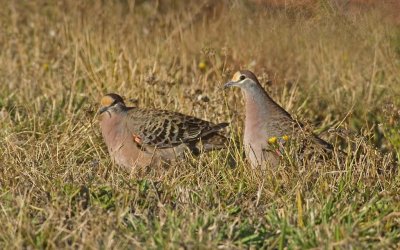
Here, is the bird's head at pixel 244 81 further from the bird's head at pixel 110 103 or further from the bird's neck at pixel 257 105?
the bird's head at pixel 110 103

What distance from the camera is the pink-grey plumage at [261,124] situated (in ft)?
21.5

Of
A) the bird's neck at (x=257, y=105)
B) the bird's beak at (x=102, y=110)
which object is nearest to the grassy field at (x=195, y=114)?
the bird's beak at (x=102, y=110)

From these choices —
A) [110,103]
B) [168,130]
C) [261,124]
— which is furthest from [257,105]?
[110,103]

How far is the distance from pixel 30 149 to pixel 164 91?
1756 mm

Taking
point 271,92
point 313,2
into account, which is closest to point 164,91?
point 271,92

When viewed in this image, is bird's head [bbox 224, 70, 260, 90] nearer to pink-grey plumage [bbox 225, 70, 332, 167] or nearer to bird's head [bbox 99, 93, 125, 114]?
pink-grey plumage [bbox 225, 70, 332, 167]

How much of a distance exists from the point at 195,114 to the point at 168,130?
2.40 ft

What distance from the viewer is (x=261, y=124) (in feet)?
22.5

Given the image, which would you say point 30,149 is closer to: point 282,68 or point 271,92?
point 271,92

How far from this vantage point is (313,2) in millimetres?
7020

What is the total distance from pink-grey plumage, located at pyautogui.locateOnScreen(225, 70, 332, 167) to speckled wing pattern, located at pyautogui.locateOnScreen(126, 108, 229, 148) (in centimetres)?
31

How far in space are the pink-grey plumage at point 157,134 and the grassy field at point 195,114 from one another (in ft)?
0.58

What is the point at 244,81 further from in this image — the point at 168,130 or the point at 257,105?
the point at 168,130

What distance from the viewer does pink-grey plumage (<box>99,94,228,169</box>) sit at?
23.2 feet
